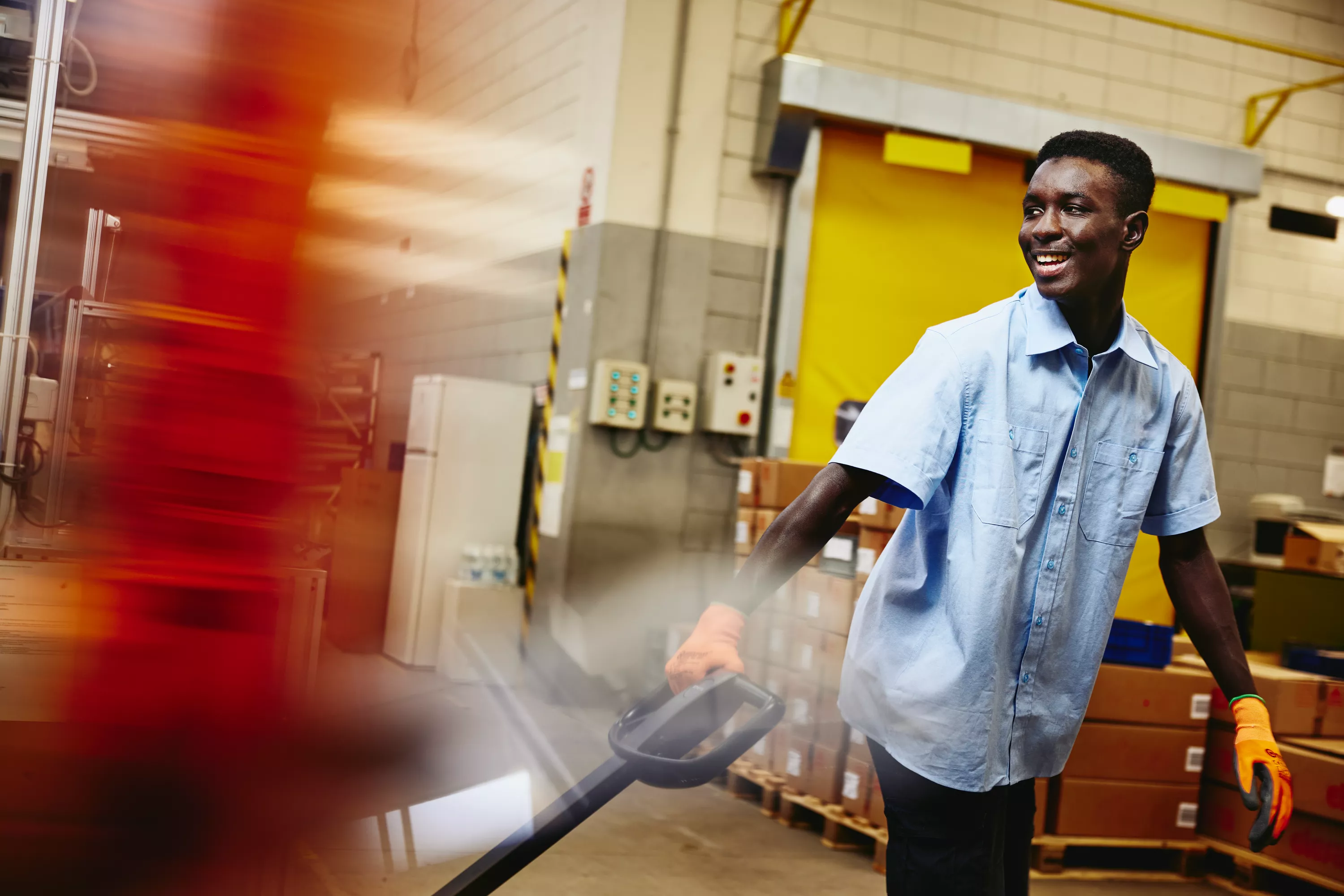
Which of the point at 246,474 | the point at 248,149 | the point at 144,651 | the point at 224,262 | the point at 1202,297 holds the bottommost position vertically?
the point at 144,651

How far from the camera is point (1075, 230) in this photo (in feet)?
6.77

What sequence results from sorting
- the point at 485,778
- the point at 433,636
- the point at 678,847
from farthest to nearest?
the point at 433,636 < the point at 485,778 < the point at 678,847

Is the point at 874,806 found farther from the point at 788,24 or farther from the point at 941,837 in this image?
the point at 788,24

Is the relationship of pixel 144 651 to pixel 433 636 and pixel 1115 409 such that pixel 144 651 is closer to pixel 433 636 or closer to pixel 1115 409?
pixel 1115 409

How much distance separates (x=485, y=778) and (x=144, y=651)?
12.9ft

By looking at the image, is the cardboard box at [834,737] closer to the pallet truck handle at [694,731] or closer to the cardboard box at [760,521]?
the cardboard box at [760,521]

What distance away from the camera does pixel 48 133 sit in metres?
3.31

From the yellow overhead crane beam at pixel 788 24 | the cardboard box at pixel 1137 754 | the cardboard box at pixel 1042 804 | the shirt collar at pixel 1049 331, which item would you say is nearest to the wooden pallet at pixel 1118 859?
the cardboard box at pixel 1042 804

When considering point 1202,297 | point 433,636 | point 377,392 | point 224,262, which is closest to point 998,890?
point 224,262

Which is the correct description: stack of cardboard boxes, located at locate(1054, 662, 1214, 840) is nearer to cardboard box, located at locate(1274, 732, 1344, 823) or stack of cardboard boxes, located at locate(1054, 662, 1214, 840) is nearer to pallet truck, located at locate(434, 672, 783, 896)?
cardboard box, located at locate(1274, 732, 1344, 823)

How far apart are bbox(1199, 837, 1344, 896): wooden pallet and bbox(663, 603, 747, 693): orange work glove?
382 centimetres

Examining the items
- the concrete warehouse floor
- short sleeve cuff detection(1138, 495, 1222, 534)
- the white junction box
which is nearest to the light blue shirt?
short sleeve cuff detection(1138, 495, 1222, 534)

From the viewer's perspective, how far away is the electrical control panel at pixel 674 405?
283 inches

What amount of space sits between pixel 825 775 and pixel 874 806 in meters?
0.39
